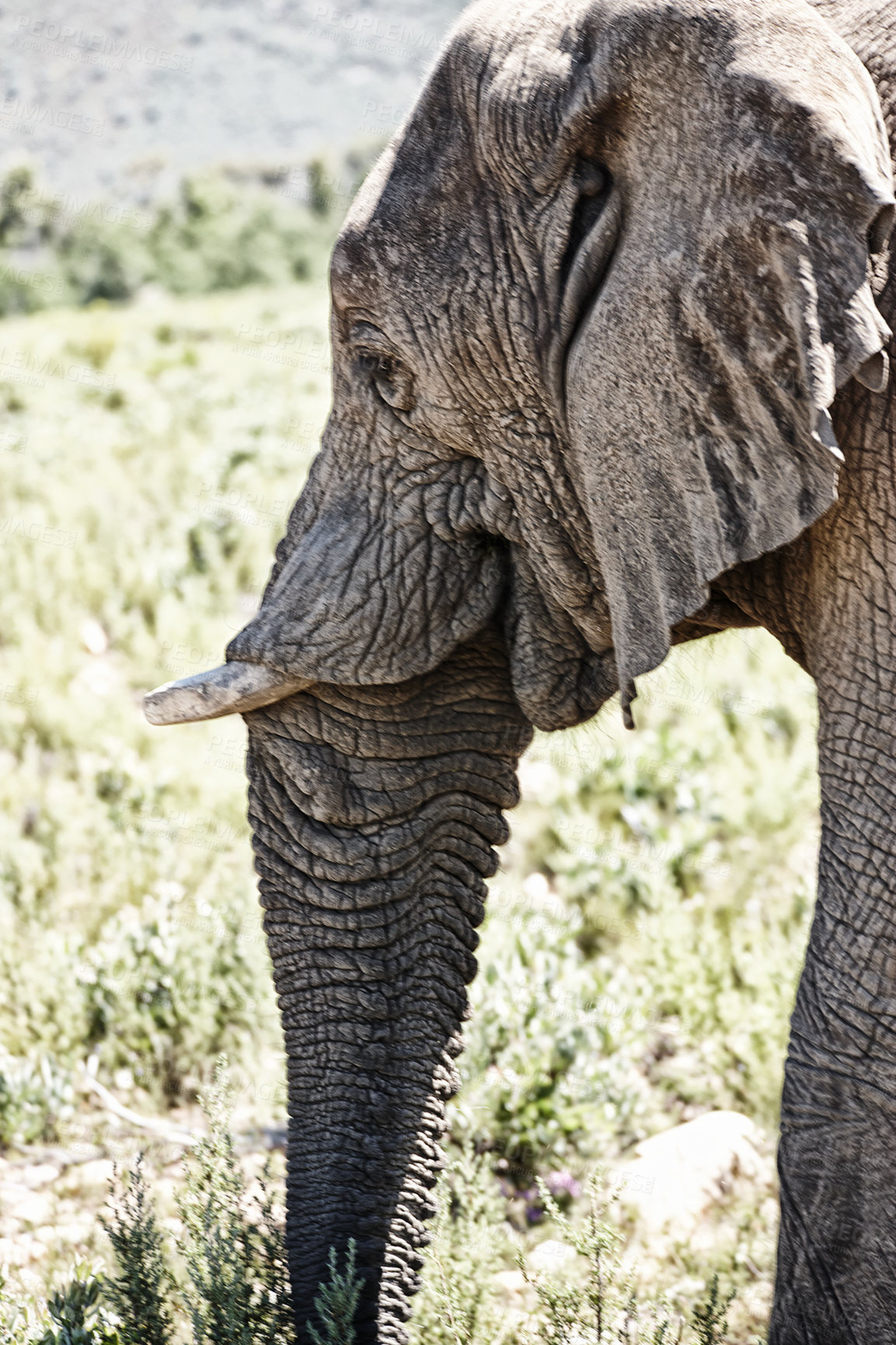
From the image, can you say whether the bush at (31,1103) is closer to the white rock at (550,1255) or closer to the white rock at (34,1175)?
the white rock at (34,1175)

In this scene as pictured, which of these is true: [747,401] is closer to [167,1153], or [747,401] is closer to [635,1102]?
[635,1102]

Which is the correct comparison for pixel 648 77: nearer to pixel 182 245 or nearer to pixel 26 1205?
pixel 26 1205

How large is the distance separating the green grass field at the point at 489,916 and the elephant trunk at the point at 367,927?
281 millimetres

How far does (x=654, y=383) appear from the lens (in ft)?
6.37

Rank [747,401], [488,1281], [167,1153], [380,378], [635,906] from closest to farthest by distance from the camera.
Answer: [747,401] → [380,378] → [488,1281] → [167,1153] → [635,906]

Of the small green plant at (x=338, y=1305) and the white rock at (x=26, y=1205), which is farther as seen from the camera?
the white rock at (x=26, y=1205)

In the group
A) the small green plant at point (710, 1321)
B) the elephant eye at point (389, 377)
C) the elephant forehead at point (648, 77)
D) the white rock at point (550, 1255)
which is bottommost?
the small green plant at point (710, 1321)

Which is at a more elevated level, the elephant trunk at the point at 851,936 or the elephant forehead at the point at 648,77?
the elephant forehead at the point at 648,77

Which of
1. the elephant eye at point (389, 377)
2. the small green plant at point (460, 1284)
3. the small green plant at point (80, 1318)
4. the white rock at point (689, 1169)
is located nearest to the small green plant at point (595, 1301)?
the small green plant at point (460, 1284)

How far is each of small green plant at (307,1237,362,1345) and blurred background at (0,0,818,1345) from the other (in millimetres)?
254

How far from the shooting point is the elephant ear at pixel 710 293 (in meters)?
1.73

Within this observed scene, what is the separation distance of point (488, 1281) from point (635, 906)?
212cm

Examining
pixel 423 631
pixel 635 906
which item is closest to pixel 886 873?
pixel 423 631

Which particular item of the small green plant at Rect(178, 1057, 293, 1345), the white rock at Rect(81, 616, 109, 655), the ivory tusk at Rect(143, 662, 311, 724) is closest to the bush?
the small green plant at Rect(178, 1057, 293, 1345)
